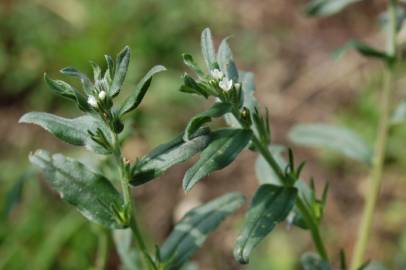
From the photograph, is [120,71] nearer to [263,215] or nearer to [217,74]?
[217,74]

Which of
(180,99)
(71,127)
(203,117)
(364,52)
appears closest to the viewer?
(203,117)

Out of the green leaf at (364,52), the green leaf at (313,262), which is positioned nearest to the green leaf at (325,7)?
the green leaf at (364,52)

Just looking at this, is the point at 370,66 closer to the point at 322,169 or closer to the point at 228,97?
the point at 322,169

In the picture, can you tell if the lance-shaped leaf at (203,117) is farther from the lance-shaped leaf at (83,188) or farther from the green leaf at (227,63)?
the lance-shaped leaf at (83,188)

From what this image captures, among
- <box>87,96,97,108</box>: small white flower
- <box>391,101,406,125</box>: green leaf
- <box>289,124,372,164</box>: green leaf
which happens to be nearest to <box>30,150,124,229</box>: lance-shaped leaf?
<box>87,96,97,108</box>: small white flower

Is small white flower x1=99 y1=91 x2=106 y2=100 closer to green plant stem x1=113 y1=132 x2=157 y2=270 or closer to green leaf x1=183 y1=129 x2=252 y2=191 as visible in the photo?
green plant stem x1=113 y1=132 x2=157 y2=270

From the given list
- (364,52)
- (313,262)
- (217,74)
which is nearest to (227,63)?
(217,74)
